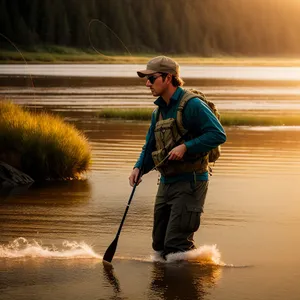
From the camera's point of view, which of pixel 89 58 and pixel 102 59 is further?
pixel 89 58

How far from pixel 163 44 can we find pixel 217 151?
15986 cm

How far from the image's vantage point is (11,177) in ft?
44.8

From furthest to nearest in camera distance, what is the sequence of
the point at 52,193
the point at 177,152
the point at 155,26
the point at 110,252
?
the point at 155,26 → the point at 52,193 → the point at 110,252 → the point at 177,152

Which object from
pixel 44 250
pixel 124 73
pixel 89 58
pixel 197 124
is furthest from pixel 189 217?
pixel 89 58

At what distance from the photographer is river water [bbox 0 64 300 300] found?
7.47 m

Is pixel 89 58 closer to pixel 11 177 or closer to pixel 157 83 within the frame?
pixel 11 177

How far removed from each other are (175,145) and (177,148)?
24 cm

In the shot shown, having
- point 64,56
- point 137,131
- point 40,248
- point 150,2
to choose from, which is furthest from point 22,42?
point 40,248

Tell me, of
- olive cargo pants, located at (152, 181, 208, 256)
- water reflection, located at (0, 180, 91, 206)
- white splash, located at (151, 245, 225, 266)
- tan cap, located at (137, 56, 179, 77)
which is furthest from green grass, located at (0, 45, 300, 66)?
tan cap, located at (137, 56, 179, 77)

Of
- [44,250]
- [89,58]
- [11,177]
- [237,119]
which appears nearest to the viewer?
[44,250]

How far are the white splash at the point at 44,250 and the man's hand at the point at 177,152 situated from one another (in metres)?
1.36

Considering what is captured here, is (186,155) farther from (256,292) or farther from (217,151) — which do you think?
(256,292)

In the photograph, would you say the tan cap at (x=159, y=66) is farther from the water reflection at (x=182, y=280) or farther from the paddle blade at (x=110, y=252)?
the water reflection at (x=182, y=280)

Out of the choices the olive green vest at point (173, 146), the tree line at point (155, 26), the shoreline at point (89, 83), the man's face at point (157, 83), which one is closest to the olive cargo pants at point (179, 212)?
the olive green vest at point (173, 146)
